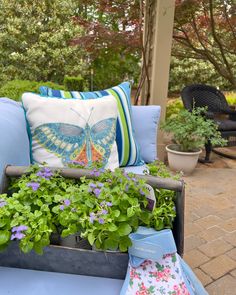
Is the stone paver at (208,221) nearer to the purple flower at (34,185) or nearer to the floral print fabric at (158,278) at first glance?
the floral print fabric at (158,278)

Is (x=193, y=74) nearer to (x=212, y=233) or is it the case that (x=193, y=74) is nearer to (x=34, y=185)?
(x=212, y=233)

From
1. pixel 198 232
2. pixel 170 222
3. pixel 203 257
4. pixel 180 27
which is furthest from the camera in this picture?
pixel 180 27

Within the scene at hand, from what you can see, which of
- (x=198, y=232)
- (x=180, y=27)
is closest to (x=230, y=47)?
(x=180, y=27)

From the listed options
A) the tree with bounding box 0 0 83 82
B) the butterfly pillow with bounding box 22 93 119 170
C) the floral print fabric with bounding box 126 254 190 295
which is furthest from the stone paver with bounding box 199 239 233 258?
the tree with bounding box 0 0 83 82

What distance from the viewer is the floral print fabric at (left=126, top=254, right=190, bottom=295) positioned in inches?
28.3

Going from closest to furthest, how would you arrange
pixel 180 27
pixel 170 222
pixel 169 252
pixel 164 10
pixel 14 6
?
pixel 169 252 < pixel 170 222 < pixel 164 10 < pixel 180 27 < pixel 14 6

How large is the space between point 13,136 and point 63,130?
236 millimetres

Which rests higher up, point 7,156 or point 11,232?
point 7,156

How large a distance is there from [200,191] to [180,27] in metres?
2.46

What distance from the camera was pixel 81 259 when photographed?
31.4 inches

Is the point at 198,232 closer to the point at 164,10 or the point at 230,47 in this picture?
the point at 164,10

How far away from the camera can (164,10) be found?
2764 millimetres

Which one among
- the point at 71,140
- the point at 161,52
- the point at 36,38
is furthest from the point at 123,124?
the point at 36,38

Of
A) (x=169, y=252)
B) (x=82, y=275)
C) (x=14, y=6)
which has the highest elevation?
(x=14, y=6)
